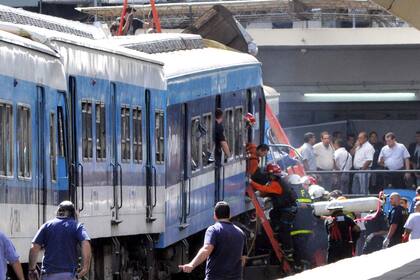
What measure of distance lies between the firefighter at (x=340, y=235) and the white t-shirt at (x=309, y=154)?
7771 mm

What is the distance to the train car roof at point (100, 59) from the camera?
2077cm

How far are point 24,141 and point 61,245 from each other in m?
1.25

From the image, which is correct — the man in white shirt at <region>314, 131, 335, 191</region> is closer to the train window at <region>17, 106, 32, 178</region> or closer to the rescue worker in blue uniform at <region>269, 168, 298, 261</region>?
the rescue worker in blue uniform at <region>269, 168, 298, 261</region>

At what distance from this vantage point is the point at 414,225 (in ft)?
98.5

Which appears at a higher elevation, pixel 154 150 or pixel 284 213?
pixel 154 150

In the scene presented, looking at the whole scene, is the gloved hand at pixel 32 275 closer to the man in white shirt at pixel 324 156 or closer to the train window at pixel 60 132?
the train window at pixel 60 132

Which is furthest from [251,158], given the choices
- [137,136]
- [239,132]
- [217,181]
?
[137,136]

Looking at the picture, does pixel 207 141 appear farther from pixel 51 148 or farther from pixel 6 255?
pixel 6 255

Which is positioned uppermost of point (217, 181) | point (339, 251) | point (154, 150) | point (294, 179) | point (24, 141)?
point (24, 141)

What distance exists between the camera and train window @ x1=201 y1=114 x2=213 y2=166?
1110 inches

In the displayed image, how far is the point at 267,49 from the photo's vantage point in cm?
4834

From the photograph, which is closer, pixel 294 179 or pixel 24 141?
pixel 24 141

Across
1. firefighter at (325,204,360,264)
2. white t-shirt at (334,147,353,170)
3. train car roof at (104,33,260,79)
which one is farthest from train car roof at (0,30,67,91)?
white t-shirt at (334,147,353,170)

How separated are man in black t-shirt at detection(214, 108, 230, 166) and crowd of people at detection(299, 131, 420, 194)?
6.79 metres
